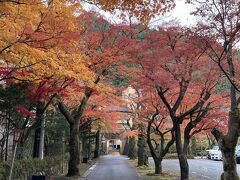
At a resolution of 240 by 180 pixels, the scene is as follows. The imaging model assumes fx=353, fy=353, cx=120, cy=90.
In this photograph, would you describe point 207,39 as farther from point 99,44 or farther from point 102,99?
point 102,99

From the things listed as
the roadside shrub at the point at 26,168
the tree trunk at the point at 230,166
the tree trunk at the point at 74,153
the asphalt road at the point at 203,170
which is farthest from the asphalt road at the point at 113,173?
the tree trunk at the point at 230,166

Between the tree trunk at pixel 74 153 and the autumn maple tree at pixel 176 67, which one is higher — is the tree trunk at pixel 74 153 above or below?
below

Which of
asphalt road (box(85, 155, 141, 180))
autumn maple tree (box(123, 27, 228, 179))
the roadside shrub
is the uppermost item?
autumn maple tree (box(123, 27, 228, 179))

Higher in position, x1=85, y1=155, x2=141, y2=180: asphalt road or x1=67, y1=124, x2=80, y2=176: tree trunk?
x1=67, y1=124, x2=80, y2=176: tree trunk

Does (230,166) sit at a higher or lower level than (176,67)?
lower

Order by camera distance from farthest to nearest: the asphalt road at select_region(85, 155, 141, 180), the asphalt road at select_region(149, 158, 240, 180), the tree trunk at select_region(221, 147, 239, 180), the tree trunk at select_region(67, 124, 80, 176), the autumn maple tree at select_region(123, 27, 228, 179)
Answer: the asphalt road at select_region(85, 155, 141, 180)
the asphalt road at select_region(149, 158, 240, 180)
the tree trunk at select_region(67, 124, 80, 176)
the autumn maple tree at select_region(123, 27, 228, 179)
the tree trunk at select_region(221, 147, 239, 180)

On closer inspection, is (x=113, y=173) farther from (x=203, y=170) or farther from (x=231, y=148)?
(x=231, y=148)

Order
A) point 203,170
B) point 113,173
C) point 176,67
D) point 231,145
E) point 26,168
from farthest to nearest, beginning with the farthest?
point 203,170
point 113,173
point 176,67
point 26,168
point 231,145

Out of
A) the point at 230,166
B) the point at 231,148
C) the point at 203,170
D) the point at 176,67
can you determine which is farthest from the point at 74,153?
the point at 203,170

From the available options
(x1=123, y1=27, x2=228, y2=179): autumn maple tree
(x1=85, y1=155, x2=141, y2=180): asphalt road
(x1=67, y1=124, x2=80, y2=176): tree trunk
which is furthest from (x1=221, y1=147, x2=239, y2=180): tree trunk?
(x1=67, y1=124, x2=80, y2=176): tree trunk

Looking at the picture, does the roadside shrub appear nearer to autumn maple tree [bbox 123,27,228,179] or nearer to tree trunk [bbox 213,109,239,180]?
autumn maple tree [bbox 123,27,228,179]

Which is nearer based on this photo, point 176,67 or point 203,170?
point 176,67

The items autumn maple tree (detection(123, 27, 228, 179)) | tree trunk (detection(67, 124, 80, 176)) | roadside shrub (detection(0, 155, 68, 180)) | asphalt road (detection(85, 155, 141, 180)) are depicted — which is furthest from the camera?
asphalt road (detection(85, 155, 141, 180))

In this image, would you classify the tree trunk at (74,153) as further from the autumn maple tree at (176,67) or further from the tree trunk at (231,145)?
the tree trunk at (231,145)
